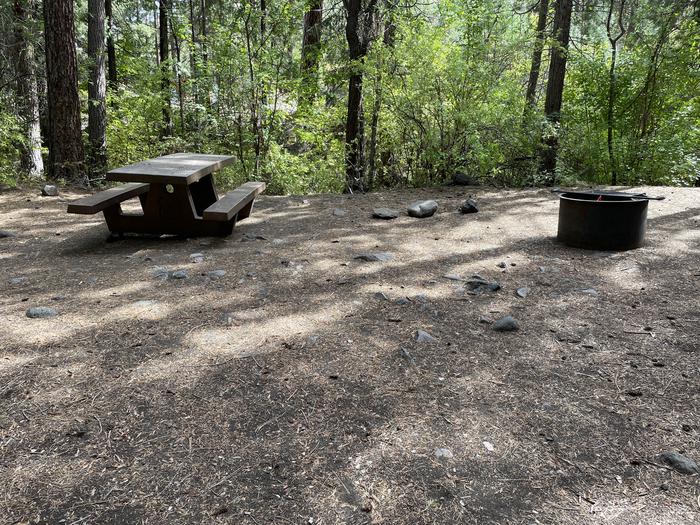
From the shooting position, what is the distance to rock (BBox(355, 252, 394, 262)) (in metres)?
4.39

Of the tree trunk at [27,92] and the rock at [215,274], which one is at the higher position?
the tree trunk at [27,92]

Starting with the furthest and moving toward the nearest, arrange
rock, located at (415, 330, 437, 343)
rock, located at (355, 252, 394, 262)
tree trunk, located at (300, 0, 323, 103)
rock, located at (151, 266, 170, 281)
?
tree trunk, located at (300, 0, 323, 103), rock, located at (355, 252, 394, 262), rock, located at (151, 266, 170, 281), rock, located at (415, 330, 437, 343)

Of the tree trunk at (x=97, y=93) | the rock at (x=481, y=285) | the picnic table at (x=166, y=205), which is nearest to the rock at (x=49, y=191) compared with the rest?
the tree trunk at (x=97, y=93)

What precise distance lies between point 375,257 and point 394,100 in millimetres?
4079

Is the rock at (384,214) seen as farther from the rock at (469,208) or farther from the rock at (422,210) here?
the rock at (469,208)

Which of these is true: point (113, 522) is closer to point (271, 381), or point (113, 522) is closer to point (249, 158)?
point (271, 381)

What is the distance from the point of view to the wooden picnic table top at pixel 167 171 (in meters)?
4.42

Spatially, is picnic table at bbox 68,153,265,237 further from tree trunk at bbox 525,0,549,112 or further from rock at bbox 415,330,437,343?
tree trunk at bbox 525,0,549,112

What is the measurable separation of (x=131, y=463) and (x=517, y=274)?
310cm

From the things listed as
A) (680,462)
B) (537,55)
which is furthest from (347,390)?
(537,55)

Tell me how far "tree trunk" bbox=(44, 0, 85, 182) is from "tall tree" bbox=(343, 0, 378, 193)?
410cm

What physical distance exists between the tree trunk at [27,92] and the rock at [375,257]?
7.67m

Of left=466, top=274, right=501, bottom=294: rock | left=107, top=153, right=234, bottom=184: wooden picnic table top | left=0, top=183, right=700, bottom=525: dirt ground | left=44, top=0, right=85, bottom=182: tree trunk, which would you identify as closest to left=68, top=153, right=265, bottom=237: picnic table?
left=107, top=153, right=234, bottom=184: wooden picnic table top

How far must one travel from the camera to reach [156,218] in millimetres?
4996
